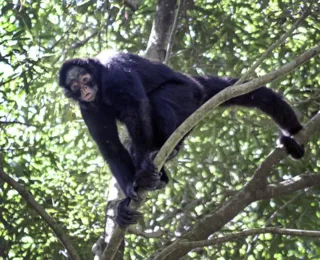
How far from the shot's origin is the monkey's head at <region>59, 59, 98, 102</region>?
7.39 m

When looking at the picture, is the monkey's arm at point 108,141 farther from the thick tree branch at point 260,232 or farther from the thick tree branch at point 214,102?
the thick tree branch at point 214,102

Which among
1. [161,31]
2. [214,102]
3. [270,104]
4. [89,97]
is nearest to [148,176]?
[214,102]

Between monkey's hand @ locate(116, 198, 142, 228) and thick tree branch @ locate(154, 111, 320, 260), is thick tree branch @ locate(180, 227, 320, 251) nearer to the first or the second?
monkey's hand @ locate(116, 198, 142, 228)

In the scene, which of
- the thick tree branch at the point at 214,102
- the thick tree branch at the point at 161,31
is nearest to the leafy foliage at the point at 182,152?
the thick tree branch at the point at 161,31

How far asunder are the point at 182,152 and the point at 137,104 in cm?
255

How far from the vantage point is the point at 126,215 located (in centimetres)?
641

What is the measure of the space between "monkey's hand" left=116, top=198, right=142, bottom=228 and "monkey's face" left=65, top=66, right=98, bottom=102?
131cm

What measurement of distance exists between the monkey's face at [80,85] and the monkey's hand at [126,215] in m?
1.31

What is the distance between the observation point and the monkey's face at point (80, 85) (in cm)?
734

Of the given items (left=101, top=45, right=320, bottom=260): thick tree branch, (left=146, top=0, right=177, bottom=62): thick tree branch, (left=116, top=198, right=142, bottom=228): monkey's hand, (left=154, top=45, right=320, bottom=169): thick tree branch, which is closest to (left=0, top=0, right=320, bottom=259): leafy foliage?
(left=146, top=0, right=177, bottom=62): thick tree branch

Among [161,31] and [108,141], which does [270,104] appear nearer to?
[161,31]

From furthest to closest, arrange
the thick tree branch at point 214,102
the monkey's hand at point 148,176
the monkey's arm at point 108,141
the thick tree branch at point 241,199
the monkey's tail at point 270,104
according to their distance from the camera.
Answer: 1. the monkey's tail at point 270,104
2. the monkey's arm at point 108,141
3. the thick tree branch at point 241,199
4. the monkey's hand at point 148,176
5. the thick tree branch at point 214,102

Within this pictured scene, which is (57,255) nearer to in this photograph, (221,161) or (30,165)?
(30,165)

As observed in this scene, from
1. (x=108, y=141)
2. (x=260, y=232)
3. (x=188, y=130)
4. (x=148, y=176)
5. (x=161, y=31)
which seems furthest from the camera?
(x=161, y=31)
